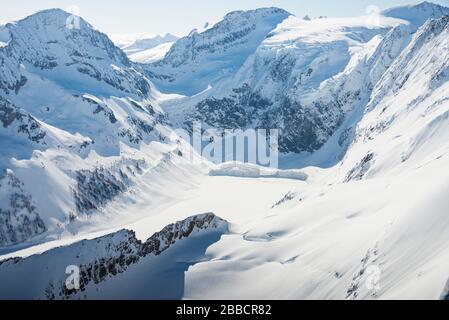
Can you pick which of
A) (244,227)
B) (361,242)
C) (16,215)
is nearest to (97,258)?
(244,227)

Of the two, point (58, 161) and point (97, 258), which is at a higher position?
point (58, 161)

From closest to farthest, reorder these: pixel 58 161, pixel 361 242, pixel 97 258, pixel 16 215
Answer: pixel 361 242 → pixel 97 258 → pixel 16 215 → pixel 58 161

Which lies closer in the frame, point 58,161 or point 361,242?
point 361,242

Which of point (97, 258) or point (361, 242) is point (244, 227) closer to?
point (97, 258)

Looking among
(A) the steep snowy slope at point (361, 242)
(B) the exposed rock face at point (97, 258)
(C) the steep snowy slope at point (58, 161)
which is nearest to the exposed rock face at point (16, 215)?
(C) the steep snowy slope at point (58, 161)

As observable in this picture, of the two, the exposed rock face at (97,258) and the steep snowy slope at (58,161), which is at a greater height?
the steep snowy slope at (58,161)

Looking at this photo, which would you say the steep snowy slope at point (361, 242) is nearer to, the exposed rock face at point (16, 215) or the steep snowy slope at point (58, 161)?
the exposed rock face at point (16, 215)
